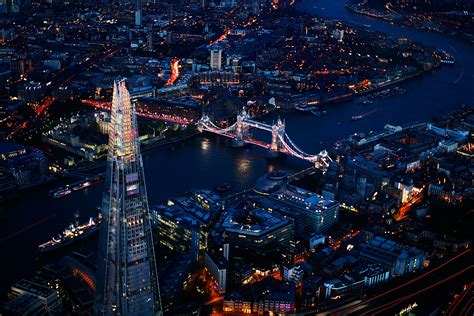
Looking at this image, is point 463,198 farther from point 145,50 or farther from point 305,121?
point 145,50

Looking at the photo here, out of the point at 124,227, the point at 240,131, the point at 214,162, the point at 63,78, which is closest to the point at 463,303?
the point at 124,227

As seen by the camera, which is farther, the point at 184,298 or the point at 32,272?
the point at 32,272

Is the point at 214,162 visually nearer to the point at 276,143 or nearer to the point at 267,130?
the point at 276,143

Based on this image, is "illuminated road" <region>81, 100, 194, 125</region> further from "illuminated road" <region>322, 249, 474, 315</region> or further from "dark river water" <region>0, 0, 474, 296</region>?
"illuminated road" <region>322, 249, 474, 315</region>

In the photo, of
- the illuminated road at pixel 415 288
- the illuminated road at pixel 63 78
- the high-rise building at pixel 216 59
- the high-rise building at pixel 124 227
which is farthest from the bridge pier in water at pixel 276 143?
the high-rise building at pixel 216 59

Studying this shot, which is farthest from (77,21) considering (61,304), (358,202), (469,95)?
(61,304)

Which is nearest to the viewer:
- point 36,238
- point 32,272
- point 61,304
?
point 61,304

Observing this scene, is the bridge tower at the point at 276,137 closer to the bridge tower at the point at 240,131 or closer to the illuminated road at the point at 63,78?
the bridge tower at the point at 240,131
